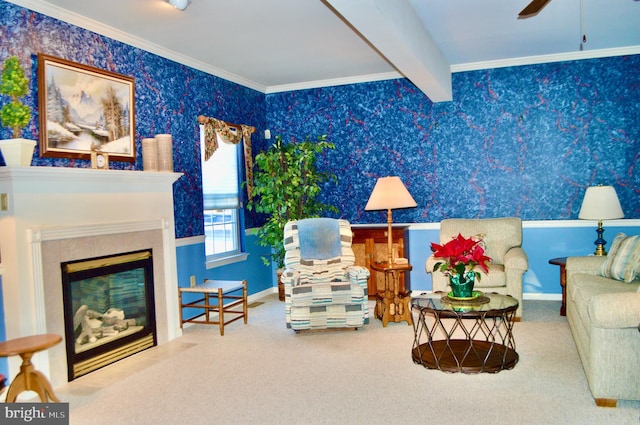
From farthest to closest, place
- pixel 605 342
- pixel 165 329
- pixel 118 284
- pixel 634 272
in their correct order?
1. pixel 165 329
2. pixel 118 284
3. pixel 634 272
4. pixel 605 342

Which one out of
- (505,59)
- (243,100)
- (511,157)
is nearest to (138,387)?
(243,100)

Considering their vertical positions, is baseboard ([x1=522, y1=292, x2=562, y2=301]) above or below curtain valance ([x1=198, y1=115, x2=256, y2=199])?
below

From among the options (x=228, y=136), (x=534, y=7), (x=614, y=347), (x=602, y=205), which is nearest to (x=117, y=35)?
(x=228, y=136)

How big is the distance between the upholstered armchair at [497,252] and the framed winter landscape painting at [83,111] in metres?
2.90

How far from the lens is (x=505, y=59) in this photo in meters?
5.74

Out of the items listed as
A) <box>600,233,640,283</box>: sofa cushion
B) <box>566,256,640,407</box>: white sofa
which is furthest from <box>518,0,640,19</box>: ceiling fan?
<box>600,233,640,283</box>: sofa cushion

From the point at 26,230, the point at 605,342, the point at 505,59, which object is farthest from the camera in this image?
the point at 505,59

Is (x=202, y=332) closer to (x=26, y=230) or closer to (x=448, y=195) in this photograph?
(x=26, y=230)

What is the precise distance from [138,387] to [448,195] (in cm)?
392

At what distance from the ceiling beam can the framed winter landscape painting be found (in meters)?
2.06

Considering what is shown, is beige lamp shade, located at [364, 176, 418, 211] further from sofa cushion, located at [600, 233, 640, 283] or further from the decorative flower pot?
sofa cushion, located at [600, 233, 640, 283]

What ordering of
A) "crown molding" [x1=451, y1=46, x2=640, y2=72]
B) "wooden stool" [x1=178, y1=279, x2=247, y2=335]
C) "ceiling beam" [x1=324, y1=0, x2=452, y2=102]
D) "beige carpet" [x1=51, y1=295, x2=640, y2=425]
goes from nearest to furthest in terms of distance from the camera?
"beige carpet" [x1=51, y1=295, x2=640, y2=425] < "ceiling beam" [x1=324, y1=0, x2=452, y2=102] < "wooden stool" [x1=178, y1=279, x2=247, y2=335] < "crown molding" [x1=451, y1=46, x2=640, y2=72]

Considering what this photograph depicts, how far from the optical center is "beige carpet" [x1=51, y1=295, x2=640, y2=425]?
2918 millimetres

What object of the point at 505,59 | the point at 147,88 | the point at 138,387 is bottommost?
the point at 138,387
